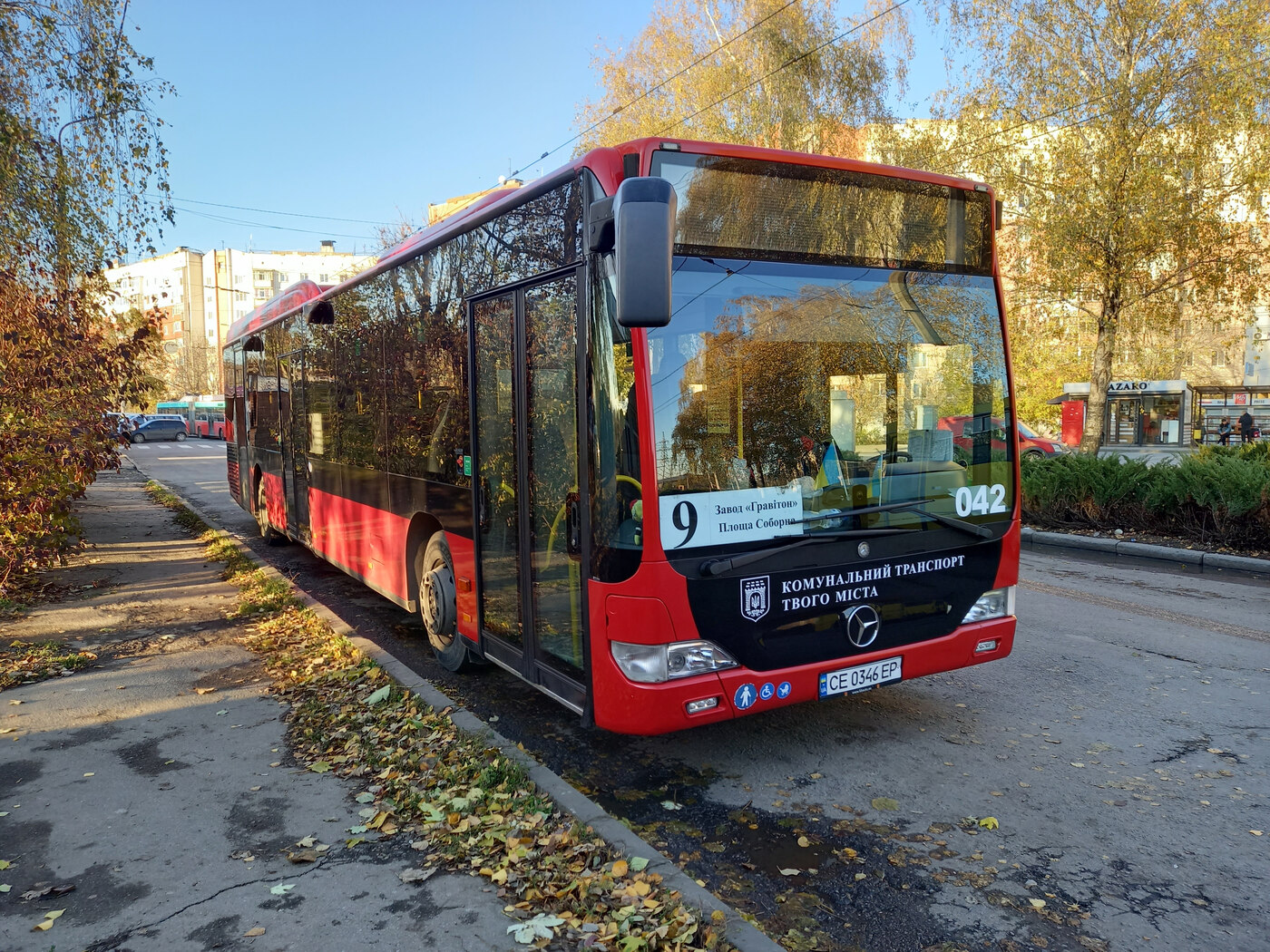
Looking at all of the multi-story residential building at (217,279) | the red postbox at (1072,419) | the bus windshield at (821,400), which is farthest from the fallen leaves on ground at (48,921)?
the multi-story residential building at (217,279)

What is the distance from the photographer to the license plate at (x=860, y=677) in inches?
171

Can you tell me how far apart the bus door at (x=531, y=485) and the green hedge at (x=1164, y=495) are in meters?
9.64

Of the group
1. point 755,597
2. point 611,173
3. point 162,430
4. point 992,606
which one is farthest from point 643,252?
point 162,430

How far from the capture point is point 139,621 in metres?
8.00

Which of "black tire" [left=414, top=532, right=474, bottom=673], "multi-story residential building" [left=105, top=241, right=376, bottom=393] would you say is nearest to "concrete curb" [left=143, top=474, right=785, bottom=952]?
"black tire" [left=414, top=532, right=474, bottom=673]

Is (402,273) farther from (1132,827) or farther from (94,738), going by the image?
(1132,827)

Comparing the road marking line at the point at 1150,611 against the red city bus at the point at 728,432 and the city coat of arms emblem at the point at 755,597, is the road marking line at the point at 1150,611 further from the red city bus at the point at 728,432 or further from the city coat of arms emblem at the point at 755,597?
the city coat of arms emblem at the point at 755,597

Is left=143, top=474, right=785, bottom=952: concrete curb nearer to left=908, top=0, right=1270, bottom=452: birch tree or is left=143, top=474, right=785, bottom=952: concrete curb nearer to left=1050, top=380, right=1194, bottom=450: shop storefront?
left=908, top=0, right=1270, bottom=452: birch tree

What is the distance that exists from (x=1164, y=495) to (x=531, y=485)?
399 inches

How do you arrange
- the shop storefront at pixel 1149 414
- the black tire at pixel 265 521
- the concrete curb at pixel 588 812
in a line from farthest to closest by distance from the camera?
the shop storefront at pixel 1149 414 → the black tire at pixel 265 521 → the concrete curb at pixel 588 812

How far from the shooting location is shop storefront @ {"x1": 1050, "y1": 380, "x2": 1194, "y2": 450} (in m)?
30.3

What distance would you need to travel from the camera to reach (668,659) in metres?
3.96

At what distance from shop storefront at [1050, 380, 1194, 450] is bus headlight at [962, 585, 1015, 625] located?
28256mm

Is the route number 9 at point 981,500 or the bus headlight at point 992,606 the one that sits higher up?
the route number 9 at point 981,500
